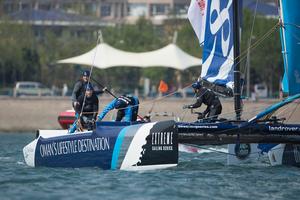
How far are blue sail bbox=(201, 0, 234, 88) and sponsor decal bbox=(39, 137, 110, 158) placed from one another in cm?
344

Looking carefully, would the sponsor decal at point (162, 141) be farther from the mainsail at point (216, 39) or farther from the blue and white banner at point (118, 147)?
the mainsail at point (216, 39)

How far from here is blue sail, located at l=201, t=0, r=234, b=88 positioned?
20516mm

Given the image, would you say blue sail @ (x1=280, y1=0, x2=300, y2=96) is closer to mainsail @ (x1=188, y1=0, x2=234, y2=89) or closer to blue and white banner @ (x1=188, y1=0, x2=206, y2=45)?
mainsail @ (x1=188, y1=0, x2=234, y2=89)

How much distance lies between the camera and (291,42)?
19.3 meters

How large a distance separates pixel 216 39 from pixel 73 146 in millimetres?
4087

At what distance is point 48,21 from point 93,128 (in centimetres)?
5546

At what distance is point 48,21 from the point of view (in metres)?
73.7

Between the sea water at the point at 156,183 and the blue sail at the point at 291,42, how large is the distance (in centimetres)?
156

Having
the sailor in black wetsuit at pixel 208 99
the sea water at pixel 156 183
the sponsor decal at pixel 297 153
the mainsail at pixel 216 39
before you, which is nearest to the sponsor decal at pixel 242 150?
the sea water at pixel 156 183

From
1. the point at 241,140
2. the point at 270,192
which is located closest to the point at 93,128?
the point at 241,140

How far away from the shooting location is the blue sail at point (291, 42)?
1909 cm

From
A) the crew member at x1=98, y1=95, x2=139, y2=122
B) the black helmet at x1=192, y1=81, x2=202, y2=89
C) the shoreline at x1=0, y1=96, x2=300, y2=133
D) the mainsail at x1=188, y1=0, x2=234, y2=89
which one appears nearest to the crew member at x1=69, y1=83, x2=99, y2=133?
the crew member at x1=98, y1=95, x2=139, y2=122

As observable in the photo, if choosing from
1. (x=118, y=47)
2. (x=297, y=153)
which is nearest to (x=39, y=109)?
(x=118, y=47)

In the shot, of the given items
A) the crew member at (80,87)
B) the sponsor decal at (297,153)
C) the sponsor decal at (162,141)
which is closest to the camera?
the sponsor decal at (162,141)
